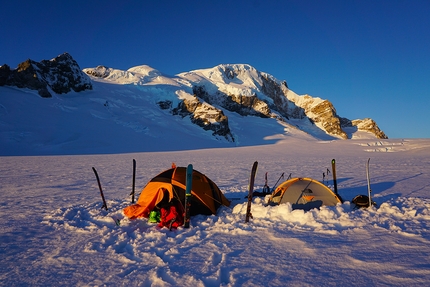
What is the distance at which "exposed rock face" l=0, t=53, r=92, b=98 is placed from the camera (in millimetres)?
49188

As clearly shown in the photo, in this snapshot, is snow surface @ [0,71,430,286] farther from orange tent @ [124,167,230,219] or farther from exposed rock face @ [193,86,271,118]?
exposed rock face @ [193,86,271,118]

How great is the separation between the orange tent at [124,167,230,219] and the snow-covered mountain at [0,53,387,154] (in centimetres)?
2954

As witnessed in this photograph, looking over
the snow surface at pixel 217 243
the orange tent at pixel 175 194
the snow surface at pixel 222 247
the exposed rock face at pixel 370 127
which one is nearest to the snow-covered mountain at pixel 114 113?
the snow surface at pixel 217 243

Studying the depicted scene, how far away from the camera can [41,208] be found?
23.9 feet

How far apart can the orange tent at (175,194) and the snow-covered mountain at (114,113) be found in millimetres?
29539

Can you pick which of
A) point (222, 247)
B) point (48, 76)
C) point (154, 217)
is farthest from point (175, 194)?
point (48, 76)

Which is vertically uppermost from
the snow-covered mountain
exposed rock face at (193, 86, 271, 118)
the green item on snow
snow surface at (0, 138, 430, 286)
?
exposed rock face at (193, 86, 271, 118)

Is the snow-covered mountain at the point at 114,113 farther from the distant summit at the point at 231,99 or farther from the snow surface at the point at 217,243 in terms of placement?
the snow surface at the point at 217,243

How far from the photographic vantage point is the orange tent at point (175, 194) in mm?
6512

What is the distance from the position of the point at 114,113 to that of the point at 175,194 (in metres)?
49.3

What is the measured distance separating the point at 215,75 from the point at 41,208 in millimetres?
120270

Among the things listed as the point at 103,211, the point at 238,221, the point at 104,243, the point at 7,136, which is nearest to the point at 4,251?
the point at 104,243

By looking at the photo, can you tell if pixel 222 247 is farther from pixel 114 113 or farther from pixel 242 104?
pixel 242 104

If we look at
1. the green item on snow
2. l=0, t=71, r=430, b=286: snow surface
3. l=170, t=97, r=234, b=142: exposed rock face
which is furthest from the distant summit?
the green item on snow
